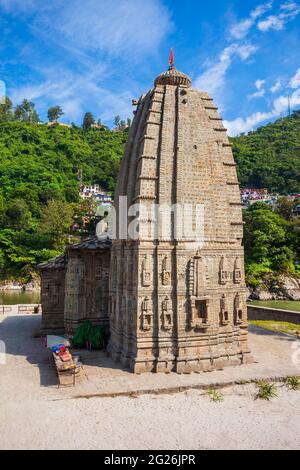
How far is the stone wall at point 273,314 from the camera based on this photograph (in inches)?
1097

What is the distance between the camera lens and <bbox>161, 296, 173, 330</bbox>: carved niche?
15.9 m

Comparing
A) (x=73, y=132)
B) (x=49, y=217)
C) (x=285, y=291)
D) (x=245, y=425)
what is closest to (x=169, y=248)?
(x=245, y=425)

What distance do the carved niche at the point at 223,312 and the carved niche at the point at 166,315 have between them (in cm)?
257

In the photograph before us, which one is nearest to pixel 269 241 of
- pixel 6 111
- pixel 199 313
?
pixel 199 313

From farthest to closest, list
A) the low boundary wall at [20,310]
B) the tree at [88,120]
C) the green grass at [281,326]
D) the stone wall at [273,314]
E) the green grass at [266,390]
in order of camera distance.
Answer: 1. the tree at [88,120]
2. the low boundary wall at [20,310]
3. the stone wall at [273,314]
4. the green grass at [281,326]
5. the green grass at [266,390]

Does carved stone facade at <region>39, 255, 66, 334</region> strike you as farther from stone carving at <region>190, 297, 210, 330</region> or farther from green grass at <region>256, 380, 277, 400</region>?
green grass at <region>256, 380, 277, 400</region>

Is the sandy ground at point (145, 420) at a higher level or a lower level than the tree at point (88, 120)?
lower

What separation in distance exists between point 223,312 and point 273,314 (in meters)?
14.4

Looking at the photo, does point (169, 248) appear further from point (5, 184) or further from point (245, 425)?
point (5, 184)

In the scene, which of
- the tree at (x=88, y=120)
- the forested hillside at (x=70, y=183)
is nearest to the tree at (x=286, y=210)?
the forested hillside at (x=70, y=183)

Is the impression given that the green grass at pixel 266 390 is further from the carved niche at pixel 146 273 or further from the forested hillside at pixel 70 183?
the forested hillside at pixel 70 183

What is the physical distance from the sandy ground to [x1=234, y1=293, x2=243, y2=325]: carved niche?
3.49 m

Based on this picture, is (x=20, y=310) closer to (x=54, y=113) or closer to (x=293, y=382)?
(x=293, y=382)
